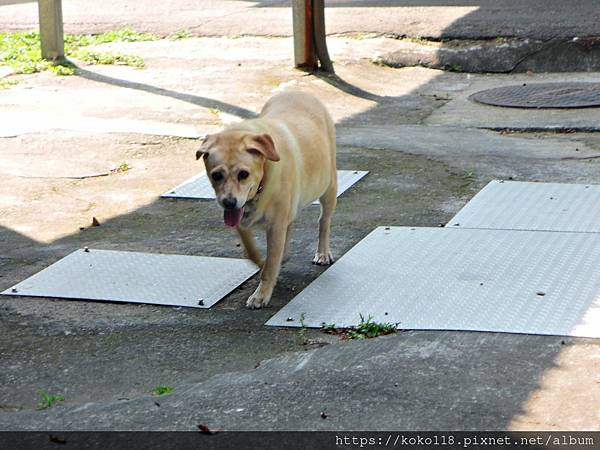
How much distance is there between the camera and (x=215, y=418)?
12.3 feet

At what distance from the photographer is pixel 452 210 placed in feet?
21.1

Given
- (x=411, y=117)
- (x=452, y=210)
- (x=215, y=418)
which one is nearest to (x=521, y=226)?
(x=452, y=210)

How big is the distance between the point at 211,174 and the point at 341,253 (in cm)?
118

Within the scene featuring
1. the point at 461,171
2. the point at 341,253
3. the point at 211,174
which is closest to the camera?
the point at 211,174

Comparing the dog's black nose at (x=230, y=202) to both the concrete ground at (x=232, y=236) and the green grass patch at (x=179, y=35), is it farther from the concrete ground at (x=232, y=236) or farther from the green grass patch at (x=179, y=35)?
the green grass patch at (x=179, y=35)

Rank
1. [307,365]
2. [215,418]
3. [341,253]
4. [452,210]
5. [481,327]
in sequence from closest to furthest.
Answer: [215,418] → [307,365] → [481,327] → [341,253] → [452,210]

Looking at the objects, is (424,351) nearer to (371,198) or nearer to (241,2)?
(371,198)

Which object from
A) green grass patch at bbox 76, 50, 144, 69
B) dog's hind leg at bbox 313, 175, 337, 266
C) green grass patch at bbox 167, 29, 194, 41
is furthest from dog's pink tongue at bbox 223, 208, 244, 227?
green grass patch at bbox 167, 29, 194, 41

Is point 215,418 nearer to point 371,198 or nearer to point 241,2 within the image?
point 371,198

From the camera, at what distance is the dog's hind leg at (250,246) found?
520cm

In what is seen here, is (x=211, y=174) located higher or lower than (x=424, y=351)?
higher

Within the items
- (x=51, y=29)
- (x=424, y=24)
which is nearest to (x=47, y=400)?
(x=51, y=29)

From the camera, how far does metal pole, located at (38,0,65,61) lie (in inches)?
440

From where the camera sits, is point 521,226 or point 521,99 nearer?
point 521,226
